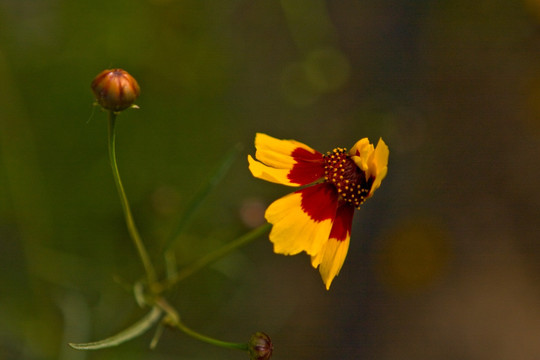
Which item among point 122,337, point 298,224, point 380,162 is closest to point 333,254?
point 298,224

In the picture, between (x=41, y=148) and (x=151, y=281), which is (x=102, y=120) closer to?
(x=41, y=148)

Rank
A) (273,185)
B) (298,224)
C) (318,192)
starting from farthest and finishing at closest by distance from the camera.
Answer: (273,185) → (318,192) → (298,224)

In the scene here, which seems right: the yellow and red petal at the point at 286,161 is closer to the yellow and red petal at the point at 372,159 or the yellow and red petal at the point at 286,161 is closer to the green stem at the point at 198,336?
the yellow and red petal at the point at 372,159

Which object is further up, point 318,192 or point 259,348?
point 318,192

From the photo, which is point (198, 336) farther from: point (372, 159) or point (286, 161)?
point (372, 159)

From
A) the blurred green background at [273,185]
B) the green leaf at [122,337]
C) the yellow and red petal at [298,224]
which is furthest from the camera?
the blurred green background at [273,185]

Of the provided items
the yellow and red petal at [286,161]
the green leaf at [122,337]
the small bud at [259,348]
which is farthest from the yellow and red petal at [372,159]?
the green leaf at [122,337]
